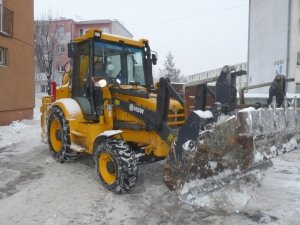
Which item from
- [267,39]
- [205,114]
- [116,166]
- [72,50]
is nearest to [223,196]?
[205,114]

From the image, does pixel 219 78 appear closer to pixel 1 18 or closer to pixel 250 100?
pixel 250 100

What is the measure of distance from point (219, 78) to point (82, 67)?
335cm

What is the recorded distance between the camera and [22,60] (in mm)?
16125

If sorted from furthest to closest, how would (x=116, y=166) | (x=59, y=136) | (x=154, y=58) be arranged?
(x=59, y=136), (x=154, y=58), (x=116, y=166)

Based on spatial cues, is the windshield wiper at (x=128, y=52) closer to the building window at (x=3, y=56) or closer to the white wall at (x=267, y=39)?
the building window at (x=3, y=56)

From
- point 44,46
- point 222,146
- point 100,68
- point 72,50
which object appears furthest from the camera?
point 44,46

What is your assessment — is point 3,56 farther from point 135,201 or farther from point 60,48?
point 60,48

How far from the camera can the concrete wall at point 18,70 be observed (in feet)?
47.6

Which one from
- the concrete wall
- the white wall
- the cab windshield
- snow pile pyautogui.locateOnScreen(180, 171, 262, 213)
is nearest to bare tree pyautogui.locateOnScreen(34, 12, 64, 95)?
the concrete wall

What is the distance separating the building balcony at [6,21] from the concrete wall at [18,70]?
228 millimetres

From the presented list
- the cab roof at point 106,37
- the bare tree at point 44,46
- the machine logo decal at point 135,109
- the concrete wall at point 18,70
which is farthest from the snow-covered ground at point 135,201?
the bare tree at point 44,46

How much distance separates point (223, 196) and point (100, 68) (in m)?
3.28

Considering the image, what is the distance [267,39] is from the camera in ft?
99.0

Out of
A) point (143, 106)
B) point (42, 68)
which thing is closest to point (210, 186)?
point (143, 106)
